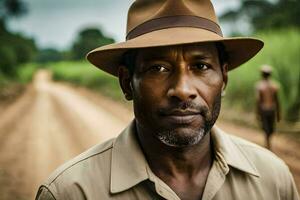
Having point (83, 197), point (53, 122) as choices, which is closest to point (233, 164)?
point (83, 197)

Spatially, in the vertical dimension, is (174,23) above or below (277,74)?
below

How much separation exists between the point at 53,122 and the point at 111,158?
40.8 ft

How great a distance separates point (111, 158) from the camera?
6.08 feet

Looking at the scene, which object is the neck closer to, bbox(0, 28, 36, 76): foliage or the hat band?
the hat band

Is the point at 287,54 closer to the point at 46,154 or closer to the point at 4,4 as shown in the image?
the point at 46,154

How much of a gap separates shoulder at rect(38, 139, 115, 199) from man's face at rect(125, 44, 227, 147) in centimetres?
22

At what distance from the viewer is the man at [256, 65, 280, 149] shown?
8523mm

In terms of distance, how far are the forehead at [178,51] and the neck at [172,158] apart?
0.30m

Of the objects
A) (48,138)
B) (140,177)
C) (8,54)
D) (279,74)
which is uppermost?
(8,54)

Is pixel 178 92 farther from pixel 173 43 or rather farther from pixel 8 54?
pixel 8 54

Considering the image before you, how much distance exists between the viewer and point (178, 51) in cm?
178

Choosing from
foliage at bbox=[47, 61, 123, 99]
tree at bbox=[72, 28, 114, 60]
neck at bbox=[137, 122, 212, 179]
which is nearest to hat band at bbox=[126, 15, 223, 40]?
neck at bbox=[137, 122, 212, 179]

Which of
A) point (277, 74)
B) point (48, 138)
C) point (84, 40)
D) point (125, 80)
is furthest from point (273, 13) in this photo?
point (125, 80)

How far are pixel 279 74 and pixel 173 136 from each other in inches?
396
